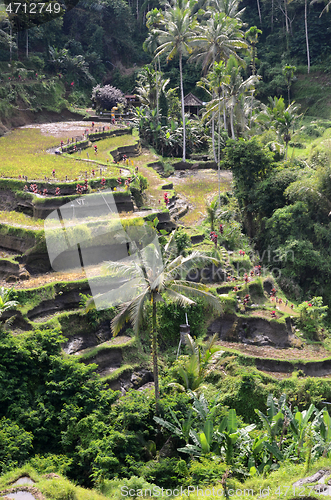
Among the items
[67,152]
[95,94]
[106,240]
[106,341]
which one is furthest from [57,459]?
[95,94]

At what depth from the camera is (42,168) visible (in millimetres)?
29031

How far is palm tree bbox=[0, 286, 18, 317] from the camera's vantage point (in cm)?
1725

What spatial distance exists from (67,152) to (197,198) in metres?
9.91

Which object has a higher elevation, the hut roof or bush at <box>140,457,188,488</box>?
the hut roof

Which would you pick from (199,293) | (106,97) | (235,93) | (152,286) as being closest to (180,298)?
(199,293)

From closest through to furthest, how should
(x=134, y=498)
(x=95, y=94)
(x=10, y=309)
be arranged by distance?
(x=134, y=498) → (x=10, y=309) → (x=95, y=94)

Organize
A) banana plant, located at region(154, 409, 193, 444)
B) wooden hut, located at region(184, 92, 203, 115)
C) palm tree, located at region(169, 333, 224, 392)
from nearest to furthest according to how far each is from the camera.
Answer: banana plant, located at region(154, 409, 193, 444) → palm tree, located at region(169, 333, 224, 392) → wooden hut, located at region(184, 92, 203, 115)

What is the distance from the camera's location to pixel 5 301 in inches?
703

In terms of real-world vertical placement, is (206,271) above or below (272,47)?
below

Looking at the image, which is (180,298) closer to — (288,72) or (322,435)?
(322,435)

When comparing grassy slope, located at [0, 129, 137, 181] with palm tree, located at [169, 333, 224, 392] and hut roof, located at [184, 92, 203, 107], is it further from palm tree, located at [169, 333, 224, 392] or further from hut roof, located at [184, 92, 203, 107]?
palm tree, located at [169, 333, 224, 392]

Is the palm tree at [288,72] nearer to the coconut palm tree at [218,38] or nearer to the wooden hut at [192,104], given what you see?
the coconut palm tree at [218,38]

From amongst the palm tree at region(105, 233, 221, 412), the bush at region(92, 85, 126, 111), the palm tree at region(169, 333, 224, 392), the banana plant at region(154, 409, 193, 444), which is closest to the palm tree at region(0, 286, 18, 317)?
the palm tree at region(105, 233, 221, 412)

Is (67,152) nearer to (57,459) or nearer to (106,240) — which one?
(106,240)
